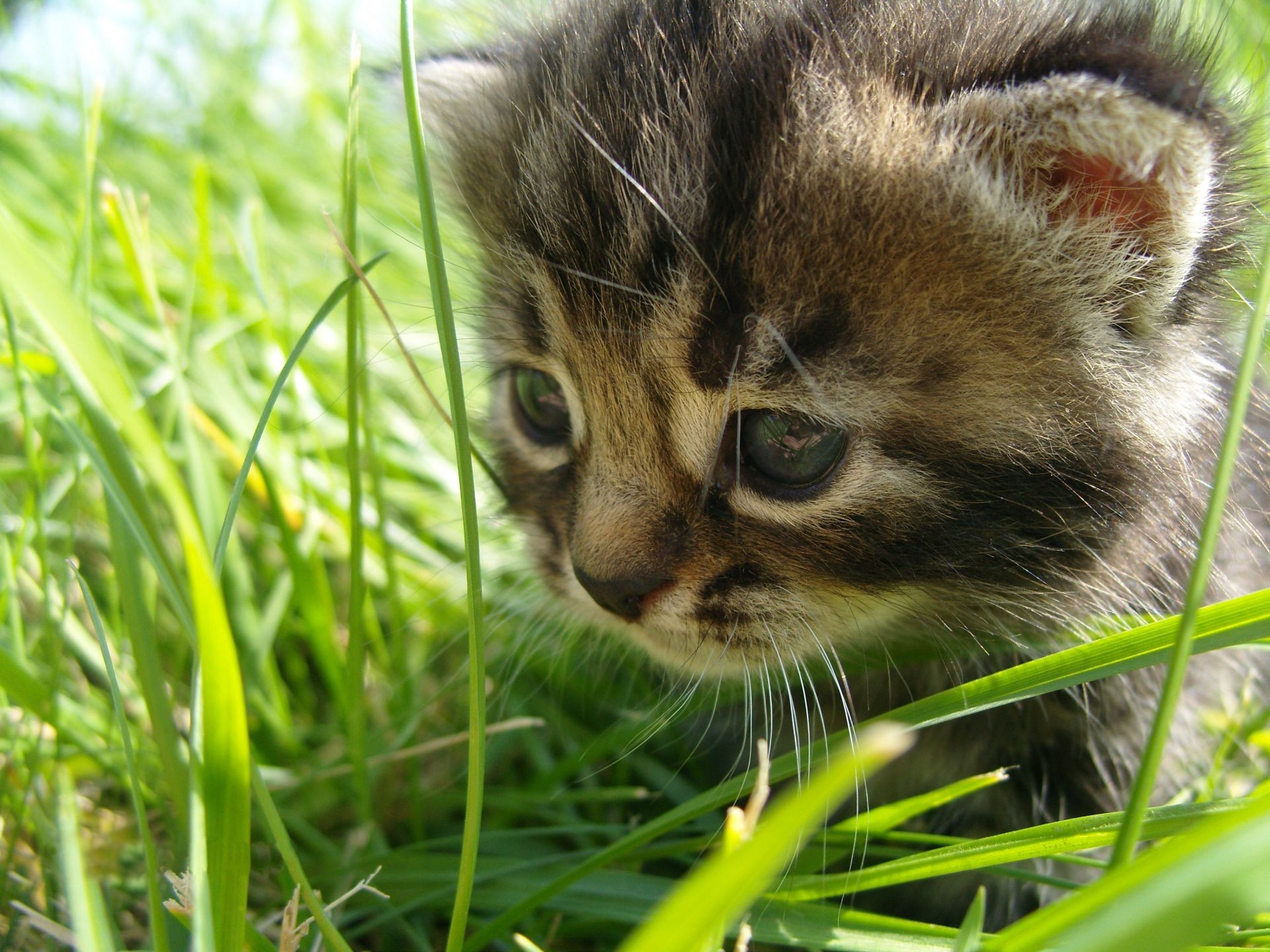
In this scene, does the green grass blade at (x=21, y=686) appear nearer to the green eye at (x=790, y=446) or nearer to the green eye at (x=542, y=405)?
the green eye at (x=542, y=405)

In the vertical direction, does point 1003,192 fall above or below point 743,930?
above

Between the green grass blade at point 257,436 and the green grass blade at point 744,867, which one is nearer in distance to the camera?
the green grass blade at point 744,867

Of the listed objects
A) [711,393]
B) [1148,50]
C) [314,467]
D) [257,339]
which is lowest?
[314,467]

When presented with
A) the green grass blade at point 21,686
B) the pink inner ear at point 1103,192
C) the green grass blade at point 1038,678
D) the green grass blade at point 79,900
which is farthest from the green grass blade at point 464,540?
the pink inner ear at point 1103,192

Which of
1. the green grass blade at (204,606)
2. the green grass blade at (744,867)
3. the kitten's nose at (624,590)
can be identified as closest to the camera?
the green grass blade at (744,867)

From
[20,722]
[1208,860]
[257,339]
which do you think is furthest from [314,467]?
[1208,860]

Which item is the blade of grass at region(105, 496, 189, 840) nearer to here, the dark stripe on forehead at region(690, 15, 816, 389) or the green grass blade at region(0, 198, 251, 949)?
the green grass blade at region(0, 198, 251, 949)

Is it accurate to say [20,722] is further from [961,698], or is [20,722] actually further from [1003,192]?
[1003,192]
